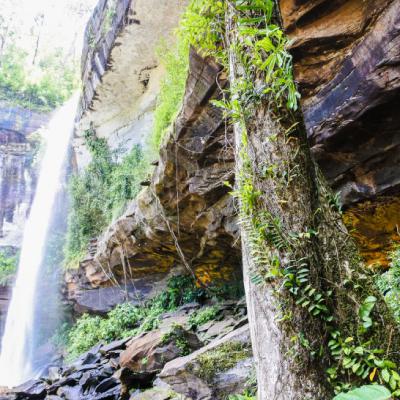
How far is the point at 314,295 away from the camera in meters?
2.18

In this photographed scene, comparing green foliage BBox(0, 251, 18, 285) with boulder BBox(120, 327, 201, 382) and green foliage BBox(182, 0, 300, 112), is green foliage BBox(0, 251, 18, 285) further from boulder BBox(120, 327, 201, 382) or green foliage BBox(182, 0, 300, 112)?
green foliage BBox(182, 0, 300, 112)

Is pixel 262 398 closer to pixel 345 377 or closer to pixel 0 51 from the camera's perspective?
pixel 345 377

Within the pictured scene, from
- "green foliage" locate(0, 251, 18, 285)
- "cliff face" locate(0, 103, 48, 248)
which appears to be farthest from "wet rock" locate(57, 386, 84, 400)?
"cliff face" locate(0, 103, 48, 248)

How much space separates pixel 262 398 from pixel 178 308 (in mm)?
6813

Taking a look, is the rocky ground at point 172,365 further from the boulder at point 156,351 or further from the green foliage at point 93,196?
the green foliage at point 93,196

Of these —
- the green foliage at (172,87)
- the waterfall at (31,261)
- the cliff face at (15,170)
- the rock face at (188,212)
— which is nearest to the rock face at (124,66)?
the green foliage at (172,87)

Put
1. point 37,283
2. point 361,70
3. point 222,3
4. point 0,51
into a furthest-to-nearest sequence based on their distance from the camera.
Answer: point 0,51 < point 37,283 < point 361,70 < point 222,3

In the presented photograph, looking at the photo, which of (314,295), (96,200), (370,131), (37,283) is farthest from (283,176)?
(37,283)

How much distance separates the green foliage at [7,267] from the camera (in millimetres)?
14680

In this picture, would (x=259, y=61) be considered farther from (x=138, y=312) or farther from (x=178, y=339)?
(x=138, y=312)

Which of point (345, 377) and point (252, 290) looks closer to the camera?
point (345, 377)

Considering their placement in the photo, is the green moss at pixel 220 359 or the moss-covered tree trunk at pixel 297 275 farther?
the green moss at pixel 220 359

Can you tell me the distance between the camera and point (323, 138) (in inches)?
177

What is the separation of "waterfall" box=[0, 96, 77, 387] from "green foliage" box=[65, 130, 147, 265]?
8.63ft
